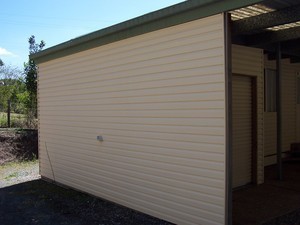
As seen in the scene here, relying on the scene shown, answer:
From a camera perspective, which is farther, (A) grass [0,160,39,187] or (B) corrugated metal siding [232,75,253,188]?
(A) grass [0,160,39,187]

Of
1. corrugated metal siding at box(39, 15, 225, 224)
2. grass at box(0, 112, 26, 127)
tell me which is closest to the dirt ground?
corrugated metal siding at box(39, 15, 225, 224)

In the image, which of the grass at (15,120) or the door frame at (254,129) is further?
the grass at (15,120)

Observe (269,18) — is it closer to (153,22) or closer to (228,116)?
(228,116)

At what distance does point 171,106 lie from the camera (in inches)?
229

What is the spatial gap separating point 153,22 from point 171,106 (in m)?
1.39

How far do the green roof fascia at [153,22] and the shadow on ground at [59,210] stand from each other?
123 inches

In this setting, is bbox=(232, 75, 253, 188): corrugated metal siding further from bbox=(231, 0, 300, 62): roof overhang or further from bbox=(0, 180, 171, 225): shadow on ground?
bbox=(0, 180, 171, 225): shadow on ground

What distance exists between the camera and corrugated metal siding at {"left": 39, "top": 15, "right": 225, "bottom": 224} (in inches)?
203

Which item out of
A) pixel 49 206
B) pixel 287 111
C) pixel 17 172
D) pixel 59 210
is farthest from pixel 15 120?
pixel 287 111

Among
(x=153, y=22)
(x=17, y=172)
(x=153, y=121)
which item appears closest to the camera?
(x=153, y=22)

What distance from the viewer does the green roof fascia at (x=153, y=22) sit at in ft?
15.9

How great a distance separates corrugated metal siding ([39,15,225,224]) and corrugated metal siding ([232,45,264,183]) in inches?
78.4

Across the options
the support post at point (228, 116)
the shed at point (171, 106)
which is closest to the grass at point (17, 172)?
the shed at point (171, 106)

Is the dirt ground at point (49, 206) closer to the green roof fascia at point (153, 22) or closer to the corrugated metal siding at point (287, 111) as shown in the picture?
the green roof fascia at point (153, 22)
